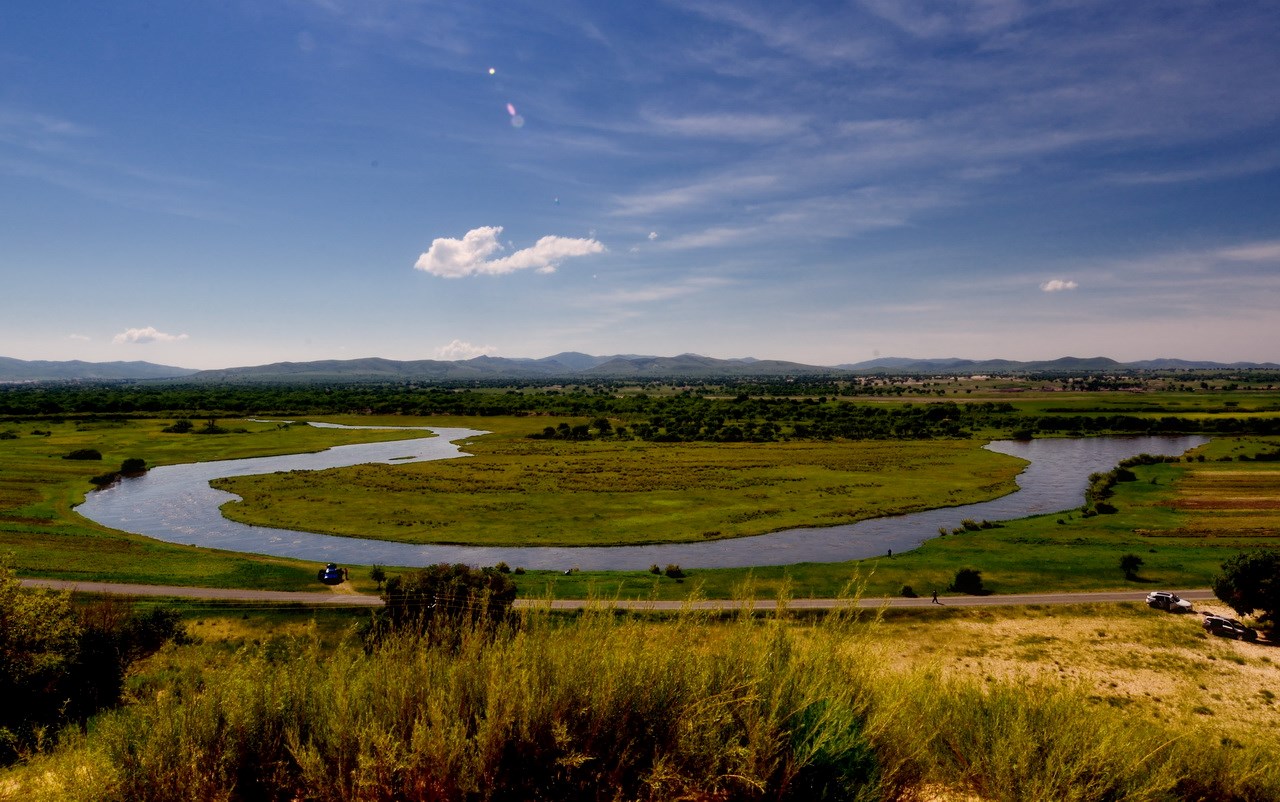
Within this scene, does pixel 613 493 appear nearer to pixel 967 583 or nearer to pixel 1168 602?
pixel 967 583

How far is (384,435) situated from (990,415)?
17561 centimetres

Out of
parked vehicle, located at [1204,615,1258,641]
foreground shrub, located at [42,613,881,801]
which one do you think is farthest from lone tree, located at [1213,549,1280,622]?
foreground shrub, located at [42,613,881,801]

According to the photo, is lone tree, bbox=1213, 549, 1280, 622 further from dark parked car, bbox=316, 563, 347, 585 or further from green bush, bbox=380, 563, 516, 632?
dark parked car, bbox=316, 563, 347, 585

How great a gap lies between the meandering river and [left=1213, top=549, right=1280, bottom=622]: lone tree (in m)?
25.0

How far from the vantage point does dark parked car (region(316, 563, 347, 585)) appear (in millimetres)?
48344

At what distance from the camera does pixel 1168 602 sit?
4297 cm

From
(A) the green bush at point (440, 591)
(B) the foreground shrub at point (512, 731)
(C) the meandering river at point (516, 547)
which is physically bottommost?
(C) the meandering river at point (516, 547)

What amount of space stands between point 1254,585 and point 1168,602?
4862 millimetres

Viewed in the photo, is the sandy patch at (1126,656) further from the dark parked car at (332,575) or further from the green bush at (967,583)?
the dark parked car at (332,575)

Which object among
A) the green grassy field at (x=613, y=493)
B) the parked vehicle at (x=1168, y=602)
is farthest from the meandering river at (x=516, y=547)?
the parked vehicle at (x=1168, y=602)

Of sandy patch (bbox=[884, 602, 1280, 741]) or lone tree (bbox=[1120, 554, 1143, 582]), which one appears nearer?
sandy patch (bbox=[884, 602, 1280, 741])

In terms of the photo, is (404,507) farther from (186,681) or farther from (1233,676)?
(1233,676)

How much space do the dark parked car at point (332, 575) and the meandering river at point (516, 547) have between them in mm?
8210

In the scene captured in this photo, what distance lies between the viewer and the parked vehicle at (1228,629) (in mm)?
38656
